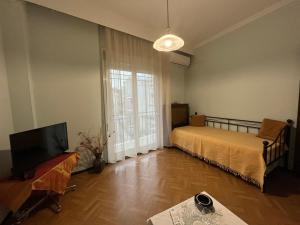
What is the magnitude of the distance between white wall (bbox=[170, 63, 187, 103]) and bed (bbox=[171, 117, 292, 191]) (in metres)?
1.18

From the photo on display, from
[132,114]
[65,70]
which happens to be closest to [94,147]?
[132,114]

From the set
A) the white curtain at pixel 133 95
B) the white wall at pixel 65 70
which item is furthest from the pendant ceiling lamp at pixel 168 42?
the white wall at pixel 65 70

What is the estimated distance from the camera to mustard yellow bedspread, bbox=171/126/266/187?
1995mm

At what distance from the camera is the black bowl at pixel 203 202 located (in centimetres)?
115

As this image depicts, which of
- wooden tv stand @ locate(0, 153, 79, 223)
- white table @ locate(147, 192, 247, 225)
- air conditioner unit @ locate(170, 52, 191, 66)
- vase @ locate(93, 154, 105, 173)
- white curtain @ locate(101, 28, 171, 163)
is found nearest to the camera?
white table @ locate(147, 192, 247, 225)

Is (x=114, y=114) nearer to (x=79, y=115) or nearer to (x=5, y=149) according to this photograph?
(x=79, y=115)

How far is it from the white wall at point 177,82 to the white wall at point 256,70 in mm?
593

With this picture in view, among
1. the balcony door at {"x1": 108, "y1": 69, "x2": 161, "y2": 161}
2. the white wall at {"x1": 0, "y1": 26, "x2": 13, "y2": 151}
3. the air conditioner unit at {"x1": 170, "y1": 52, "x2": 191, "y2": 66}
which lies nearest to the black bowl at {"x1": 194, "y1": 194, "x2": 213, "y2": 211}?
the balcony door at {"x1": 108, "y1": 69, "x2": 161, "y2": 161}

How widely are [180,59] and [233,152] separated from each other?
2.65 meters

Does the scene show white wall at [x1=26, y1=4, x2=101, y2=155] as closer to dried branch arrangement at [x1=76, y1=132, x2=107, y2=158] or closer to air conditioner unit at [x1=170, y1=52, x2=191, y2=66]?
dried branch arrangement at [x1=76, y1=132, x2=107, y2=158]

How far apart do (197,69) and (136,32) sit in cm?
198

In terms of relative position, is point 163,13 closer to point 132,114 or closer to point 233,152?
point 132,114

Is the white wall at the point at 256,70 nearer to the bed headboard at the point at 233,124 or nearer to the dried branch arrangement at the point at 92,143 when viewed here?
the bed headboard at the point at 233,124

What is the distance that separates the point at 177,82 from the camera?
13.6 feet
